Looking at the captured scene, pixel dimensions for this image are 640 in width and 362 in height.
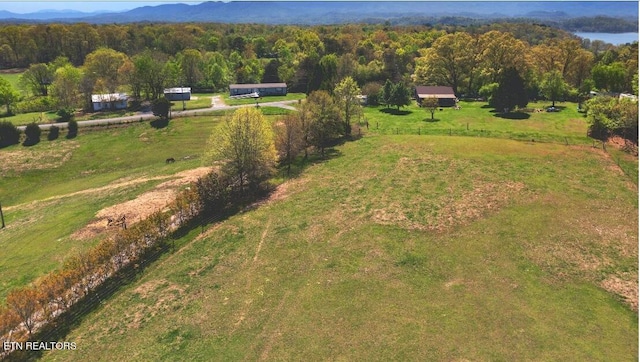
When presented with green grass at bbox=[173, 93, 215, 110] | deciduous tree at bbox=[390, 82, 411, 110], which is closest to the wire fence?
deciduous tree at bbox=[390, 82, 411, 110]

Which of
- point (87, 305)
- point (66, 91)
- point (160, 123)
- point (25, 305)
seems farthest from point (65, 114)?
point (25, 305)

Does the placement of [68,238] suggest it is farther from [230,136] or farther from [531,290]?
[531,290]

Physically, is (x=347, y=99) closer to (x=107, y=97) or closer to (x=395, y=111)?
(x=395, y=111)

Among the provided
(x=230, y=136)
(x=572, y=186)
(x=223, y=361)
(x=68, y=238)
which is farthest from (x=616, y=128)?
(x=68, y=238)

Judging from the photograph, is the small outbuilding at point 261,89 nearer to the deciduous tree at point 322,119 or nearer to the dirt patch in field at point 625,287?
the deciduous tree at point 322,119

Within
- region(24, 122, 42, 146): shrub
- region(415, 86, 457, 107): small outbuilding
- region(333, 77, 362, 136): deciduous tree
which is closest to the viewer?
region(333, 77, 362, 136): deciduous tree

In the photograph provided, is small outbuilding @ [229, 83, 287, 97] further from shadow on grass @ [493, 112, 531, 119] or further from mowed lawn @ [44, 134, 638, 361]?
mowed lawn @ [44, 134, 638, 361]

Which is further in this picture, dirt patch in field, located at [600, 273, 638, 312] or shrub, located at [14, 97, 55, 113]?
shrub, located at [14, 97, 55, 113]
